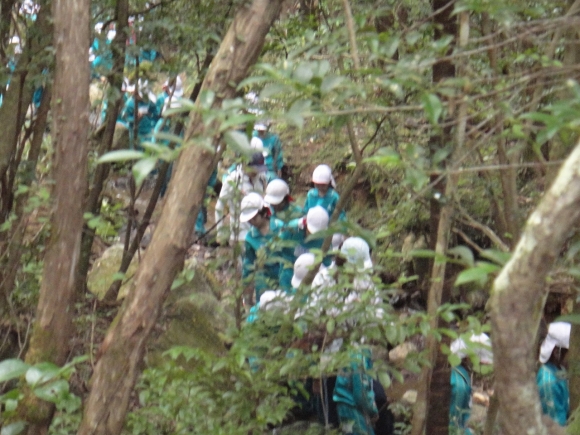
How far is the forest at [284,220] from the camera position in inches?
62.9

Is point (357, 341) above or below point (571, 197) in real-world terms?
below

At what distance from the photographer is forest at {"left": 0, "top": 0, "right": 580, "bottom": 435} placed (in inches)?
62.9

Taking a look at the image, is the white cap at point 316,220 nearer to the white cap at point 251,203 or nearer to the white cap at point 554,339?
the white cap at point 251,203

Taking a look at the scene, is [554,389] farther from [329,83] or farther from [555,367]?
[329,83]

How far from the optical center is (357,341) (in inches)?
118

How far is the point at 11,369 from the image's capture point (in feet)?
5.71

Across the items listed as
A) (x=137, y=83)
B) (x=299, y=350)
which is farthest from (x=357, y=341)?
(x=137, y=83)

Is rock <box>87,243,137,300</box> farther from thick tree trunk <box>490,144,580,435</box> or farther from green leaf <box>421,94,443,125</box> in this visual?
thick tree trunk <box>490,144,580,435</box>

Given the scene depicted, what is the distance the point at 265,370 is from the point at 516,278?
1.89 m

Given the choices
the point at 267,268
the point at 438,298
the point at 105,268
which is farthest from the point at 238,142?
the point at 105,268

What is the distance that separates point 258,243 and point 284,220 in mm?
1924

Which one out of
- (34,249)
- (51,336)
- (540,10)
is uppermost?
(540,10)

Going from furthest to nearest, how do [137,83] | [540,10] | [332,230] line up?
[137,83]
[332,230]
[540,10]

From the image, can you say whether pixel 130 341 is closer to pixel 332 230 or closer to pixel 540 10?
pixel 332 230
